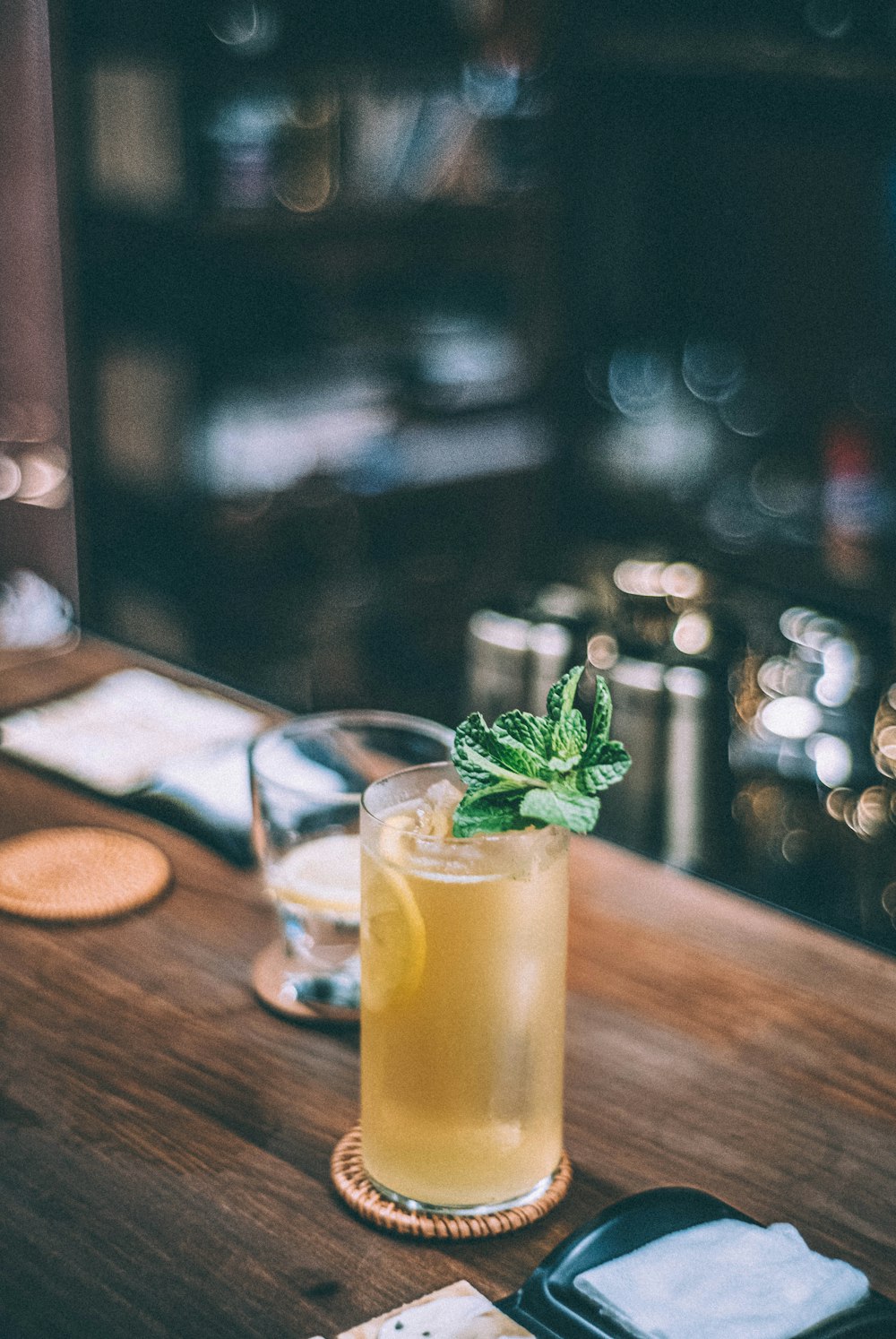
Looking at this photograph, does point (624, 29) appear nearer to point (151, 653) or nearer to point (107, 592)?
point (107, 592)

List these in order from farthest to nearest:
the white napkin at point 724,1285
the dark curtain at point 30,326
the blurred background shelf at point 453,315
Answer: the blurred background shelf at point 453,315 < the dark curtain at point 30,326 < the white napkin at point 724,1285

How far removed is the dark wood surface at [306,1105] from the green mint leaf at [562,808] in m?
Answer: 0.23

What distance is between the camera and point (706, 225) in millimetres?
3092

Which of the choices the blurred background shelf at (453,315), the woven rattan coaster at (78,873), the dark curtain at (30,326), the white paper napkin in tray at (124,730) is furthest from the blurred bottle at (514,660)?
the dark curtain at (30,326)

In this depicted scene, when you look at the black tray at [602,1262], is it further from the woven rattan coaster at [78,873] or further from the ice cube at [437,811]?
the woven rattan coaster at [78,873]

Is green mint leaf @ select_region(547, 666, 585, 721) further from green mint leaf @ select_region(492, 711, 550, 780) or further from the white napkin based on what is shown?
the white napkin

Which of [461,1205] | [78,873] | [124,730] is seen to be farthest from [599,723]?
[124,730]

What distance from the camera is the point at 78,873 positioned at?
3.78 ft

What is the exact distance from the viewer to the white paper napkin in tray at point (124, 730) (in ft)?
4.38

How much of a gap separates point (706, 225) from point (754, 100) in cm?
27

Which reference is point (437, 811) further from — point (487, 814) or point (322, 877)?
point (322, 877)

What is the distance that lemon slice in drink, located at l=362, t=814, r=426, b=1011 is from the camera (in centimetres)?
75

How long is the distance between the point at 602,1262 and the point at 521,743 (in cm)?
26

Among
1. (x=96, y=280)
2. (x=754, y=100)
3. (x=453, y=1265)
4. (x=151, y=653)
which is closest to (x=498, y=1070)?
(x=453, y=1265)
